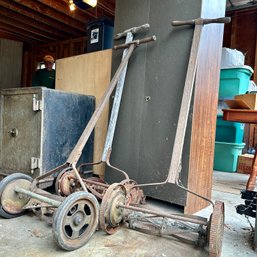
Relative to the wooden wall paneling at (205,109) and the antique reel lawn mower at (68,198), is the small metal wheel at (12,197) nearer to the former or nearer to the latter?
the antique reel lawn mower at (68,198)

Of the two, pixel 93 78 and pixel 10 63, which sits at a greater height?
pixel 10 63

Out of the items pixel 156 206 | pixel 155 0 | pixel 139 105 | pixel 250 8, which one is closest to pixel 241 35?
pixel 250 8

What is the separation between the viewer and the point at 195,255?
4.16 ft

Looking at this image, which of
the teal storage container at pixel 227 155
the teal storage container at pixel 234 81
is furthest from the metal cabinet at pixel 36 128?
the teal storage container at pixel 227 155

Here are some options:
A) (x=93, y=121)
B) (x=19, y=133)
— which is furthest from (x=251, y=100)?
(x=19, y=133)

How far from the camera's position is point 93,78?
249 centimetres

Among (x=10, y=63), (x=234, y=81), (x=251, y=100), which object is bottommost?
(x=251, y=100)

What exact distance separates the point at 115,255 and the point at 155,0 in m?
1.88

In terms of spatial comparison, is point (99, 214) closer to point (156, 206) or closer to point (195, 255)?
point (195, 255)

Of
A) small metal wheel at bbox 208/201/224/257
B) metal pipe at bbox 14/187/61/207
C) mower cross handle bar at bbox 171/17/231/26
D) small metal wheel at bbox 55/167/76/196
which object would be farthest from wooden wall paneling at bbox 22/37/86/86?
small metal wheel at bbox 208/201/224/257

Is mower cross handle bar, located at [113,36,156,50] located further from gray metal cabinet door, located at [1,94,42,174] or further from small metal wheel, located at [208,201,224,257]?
small metal wheel, located at [208,201,224,257]

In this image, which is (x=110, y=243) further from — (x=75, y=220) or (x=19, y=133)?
(x=19, y=133)

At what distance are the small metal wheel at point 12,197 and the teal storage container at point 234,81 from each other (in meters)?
2.81

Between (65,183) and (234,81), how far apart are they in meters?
2.67
